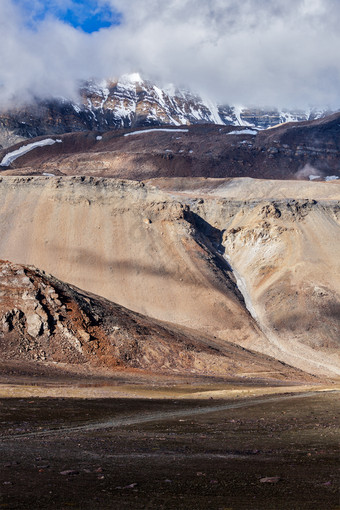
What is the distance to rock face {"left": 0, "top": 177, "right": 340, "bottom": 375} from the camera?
77.1 meters

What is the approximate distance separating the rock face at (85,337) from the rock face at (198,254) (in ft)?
35.8

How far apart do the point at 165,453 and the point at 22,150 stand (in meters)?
176

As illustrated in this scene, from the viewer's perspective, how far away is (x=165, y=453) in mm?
15508

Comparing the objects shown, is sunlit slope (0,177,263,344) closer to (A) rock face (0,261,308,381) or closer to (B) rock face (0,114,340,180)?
(A) rock face (0,261,308,381)

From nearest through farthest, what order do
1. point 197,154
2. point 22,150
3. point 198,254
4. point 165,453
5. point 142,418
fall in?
point 165,453 < point 142,418 < point 198,254 < point 197,154 < point 22,150

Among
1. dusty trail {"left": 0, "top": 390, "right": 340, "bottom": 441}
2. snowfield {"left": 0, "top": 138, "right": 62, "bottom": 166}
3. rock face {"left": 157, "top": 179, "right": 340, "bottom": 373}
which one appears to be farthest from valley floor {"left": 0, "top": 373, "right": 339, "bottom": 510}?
snowfield {"left": 0, "top": 138, "right": 62, "bottom": 166}

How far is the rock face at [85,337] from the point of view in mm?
48062

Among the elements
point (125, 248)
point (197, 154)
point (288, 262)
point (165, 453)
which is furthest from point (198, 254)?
point (197, 154)

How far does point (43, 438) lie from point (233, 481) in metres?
8.06

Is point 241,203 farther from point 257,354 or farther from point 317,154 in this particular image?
point 317,154

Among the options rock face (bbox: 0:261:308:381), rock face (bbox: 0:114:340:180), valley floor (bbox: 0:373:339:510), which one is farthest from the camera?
rock face (bbox: 0:114:340:180)

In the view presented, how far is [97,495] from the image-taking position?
10594 millimetres

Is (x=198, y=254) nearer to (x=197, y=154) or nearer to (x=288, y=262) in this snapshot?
(x=288, y=262)

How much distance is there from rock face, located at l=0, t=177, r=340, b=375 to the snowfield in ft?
250
